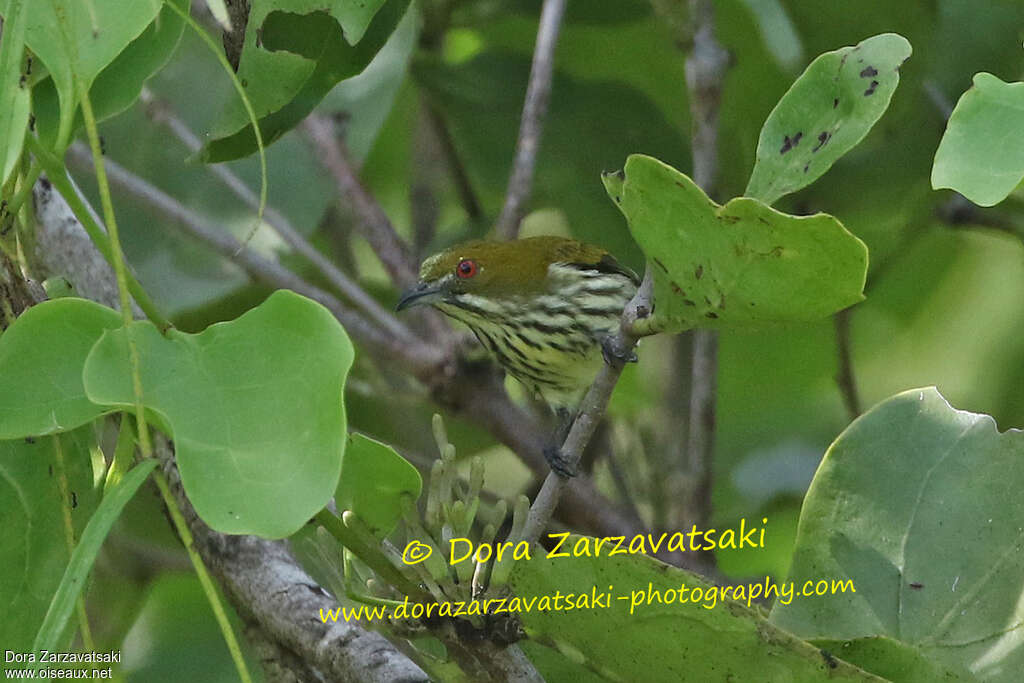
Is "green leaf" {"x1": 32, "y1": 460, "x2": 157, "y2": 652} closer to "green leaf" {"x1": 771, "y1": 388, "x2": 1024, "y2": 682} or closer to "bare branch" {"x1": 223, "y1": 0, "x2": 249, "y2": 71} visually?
"bare branch" {"x1": 223, "y1": 0, "x2": 249, "y2": 71}

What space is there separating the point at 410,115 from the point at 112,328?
119 inches

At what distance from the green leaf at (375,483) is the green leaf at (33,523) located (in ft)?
1.13

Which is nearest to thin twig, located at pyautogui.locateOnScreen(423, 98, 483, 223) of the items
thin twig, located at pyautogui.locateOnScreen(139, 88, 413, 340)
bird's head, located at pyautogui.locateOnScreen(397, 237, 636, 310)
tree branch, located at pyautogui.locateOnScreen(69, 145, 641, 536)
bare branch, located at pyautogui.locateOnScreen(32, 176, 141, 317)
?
bird's head, located at pyautogui.locateOnScreen(397, 237, 636, 310)

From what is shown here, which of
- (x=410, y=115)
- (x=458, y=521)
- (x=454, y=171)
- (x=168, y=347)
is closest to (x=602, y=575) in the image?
(x=458, y=521)

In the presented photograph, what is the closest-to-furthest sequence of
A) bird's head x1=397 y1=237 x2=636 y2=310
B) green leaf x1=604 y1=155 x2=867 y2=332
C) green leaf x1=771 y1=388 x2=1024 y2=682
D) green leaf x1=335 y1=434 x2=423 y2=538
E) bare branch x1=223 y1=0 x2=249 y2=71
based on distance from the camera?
green leaf x1=604 y1=155 x2=867 y2=332 → green leaf x1=335 y1=434 x2=423 y2=538 → green leaf x1=771 y1=388 x2=1024 y2=682 → bare branch x1=223 y1=0 x2=249 y2=71 → bird's head x1=397 y1=237 x2=636 y2=310

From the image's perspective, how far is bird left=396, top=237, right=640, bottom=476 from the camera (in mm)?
3787

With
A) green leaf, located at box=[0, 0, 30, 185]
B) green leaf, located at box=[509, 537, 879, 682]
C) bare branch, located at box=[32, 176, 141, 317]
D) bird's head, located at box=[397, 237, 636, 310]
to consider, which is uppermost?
green leaf, located at box=[0, 0, 30, 185]

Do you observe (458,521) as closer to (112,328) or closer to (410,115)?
(112,328)

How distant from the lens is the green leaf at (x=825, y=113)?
1636mm

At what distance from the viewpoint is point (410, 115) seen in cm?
454

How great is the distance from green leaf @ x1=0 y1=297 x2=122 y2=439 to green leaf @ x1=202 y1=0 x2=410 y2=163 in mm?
588

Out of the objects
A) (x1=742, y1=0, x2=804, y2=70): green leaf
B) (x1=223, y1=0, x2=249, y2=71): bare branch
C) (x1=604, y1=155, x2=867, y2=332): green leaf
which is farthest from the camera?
(x1=742, y1=0, x2=804, y2=70): green leaf

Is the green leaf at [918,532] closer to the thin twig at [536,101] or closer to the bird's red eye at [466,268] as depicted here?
the thin twig at [536,101]

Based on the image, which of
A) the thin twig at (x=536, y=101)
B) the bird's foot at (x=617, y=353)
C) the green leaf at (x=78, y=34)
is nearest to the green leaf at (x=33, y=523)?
the green leaf at (x=78, y=34)
